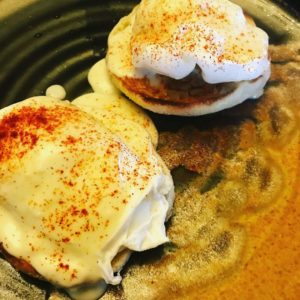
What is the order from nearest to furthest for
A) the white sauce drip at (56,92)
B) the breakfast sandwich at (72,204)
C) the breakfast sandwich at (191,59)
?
the breakfast sandwich at (72,204)
the breakfast sandwich at (191,59)
the white sauce drip at (56,92)

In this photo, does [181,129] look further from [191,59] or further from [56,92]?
[56,92]

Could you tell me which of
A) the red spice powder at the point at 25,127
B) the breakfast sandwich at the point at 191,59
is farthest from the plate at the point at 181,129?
the red spice powder at the point at 25,127

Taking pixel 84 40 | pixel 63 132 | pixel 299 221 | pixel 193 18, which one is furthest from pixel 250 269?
pixel 84 40

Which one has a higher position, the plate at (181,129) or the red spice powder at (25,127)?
the red spice powder at (25,127)

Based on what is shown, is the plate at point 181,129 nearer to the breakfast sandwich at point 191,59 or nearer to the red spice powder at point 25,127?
the breakfast sandwich at point 191,59

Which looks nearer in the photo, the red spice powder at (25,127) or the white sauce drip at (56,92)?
the red spice powder at (25,127)

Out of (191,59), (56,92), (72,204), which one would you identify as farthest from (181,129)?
(72,204)

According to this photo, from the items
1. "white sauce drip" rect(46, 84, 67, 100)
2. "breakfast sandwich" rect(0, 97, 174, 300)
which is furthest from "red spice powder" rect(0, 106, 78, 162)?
"white sauce drip" rect(46, 84, 67, 100)
